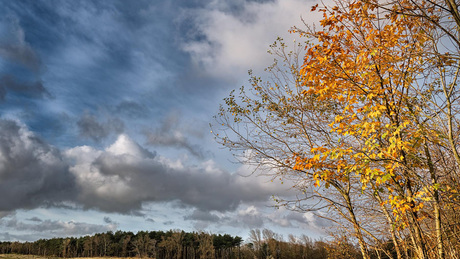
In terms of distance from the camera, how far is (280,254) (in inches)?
3041

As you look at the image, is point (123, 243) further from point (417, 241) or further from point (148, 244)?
point (417, 241)

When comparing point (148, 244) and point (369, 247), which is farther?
point (148, 244)

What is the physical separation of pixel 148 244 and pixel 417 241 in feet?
313

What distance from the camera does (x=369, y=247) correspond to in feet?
22.2

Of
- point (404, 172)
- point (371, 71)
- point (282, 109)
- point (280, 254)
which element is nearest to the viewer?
point (404, 172)

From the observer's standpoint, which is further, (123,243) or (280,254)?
(123,243)

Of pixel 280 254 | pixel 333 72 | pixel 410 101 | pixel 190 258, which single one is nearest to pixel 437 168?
pixel 410 101

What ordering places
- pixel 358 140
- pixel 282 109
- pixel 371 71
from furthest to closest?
pixel 282 109 → pixel 358 140 → pixel 371 71

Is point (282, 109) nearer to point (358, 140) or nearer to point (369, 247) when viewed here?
point (358, 140)

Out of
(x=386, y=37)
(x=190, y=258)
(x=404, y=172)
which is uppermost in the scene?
(x=386, y=37)

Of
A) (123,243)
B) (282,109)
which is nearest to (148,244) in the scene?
(123,243)

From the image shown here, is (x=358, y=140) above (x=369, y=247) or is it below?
above

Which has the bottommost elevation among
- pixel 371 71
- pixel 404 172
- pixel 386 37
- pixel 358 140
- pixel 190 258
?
pixel 190 258

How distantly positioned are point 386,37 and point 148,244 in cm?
9625
